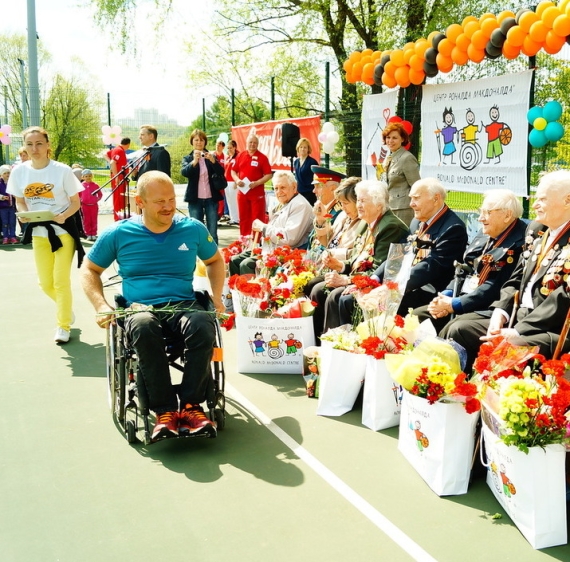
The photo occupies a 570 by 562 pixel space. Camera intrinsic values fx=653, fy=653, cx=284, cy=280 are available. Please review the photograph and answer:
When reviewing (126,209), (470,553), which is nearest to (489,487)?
(470,553)

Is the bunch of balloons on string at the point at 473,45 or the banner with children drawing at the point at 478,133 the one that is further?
the banner with children drawing at the point at 478,133

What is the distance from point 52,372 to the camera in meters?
4.67

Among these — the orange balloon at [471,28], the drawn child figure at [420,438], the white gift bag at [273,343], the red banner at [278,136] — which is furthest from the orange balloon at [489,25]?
the drawn child figure at [420,438]

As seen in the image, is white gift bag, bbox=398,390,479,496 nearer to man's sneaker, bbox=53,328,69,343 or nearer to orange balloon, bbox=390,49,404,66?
man's sneaker, bbox=53,328,69,343

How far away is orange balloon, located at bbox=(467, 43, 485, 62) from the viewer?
6264 millimetres

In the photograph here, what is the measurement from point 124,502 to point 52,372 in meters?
2.08

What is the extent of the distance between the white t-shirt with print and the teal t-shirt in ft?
6.30

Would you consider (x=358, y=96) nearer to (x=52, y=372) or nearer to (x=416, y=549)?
(x=52, y=372)

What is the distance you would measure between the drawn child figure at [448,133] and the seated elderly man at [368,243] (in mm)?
2431

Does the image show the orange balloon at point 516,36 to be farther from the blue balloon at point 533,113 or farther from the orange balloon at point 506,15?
the blue balloon at point 533,113

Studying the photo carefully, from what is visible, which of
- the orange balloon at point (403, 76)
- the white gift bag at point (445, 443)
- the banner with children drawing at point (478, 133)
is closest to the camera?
the white gift bag at point (445, 443)

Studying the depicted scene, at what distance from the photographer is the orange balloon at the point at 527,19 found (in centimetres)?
545

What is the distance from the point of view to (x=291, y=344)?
4535 millimetres

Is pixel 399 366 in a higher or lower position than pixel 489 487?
higher
